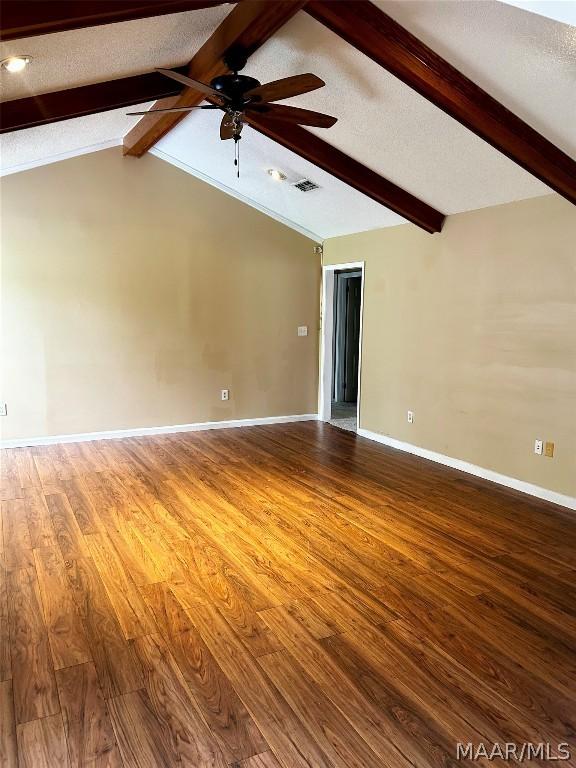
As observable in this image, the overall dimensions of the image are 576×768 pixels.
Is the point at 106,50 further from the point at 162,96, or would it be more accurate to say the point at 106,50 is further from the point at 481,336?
the point at 481,336

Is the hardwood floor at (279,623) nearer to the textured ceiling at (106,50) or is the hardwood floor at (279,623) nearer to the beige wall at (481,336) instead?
the beige wall at (481,336)

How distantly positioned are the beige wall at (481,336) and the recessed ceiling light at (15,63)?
3.56 metres

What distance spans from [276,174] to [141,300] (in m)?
1.98

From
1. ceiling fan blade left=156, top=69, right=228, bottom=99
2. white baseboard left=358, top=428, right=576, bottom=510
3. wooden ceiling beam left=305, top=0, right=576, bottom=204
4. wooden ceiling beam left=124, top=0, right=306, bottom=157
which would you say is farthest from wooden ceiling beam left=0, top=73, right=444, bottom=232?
white baseboard left=358, top=428, right=576, bottom=510

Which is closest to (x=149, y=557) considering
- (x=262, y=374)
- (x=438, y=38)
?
(x=438, y=38)

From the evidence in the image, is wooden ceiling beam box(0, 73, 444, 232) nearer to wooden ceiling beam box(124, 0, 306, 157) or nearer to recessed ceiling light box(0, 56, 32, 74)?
wooden ceiling beam box(124, 0, 306, 157)

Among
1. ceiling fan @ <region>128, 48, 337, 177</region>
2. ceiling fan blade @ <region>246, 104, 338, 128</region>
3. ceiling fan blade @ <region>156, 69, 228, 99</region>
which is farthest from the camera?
ceiling fan blade @ <region>246, 104, 338, 128</region>

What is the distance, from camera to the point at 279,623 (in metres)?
2.44

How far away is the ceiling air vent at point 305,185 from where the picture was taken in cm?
535

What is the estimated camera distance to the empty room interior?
1997 mm

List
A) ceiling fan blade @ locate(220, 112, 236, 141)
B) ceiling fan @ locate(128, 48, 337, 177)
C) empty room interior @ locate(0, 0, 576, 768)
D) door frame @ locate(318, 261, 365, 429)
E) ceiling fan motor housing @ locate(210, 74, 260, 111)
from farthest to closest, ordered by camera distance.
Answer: door frame @ locate(318, 261, 365, 429)
ceiling fan blade @ locate(220, 112, 236, 141)
ceiling fan motor housing @ locate(210, 74, 260, 111)
ceiling fan @ locate(128, 48, 337, 177)
empty room interior @ locate(0, 0, 576, 768)

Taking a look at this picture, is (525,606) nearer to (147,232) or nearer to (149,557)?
(149,557)

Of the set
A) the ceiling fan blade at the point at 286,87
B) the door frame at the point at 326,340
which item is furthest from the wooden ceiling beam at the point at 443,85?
the door frame at the point at 326,340

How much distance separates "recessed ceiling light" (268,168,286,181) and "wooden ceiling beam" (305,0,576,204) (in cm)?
242
